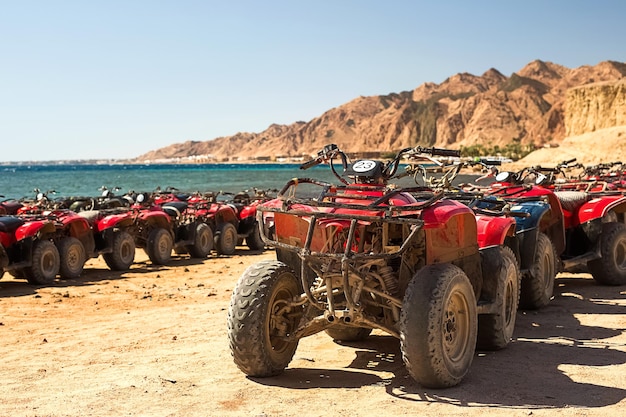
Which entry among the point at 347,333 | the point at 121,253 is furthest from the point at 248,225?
the point at 347,333

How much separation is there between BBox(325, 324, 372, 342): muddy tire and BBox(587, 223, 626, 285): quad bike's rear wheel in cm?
404

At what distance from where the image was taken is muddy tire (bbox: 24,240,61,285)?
1105cm

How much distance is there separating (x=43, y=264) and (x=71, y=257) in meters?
0.72

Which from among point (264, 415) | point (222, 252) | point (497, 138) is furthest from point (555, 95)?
point (264, 415)

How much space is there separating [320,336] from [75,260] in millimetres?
6257

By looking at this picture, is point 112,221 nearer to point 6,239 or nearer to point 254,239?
point 6,239

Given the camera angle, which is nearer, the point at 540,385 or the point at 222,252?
the point at 540,385

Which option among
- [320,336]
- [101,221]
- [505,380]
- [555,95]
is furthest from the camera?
[555,95]

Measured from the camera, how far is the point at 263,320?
5277 millimetres

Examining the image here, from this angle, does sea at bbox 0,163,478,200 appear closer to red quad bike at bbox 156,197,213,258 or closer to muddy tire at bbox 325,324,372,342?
red quad bike at bbox 156,197,213,258

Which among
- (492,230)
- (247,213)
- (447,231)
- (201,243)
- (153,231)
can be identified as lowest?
(201,243)

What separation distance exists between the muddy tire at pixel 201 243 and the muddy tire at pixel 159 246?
0.84 metres

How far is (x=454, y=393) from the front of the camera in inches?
196

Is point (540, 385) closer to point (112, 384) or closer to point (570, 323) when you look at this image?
point (570, 323)
